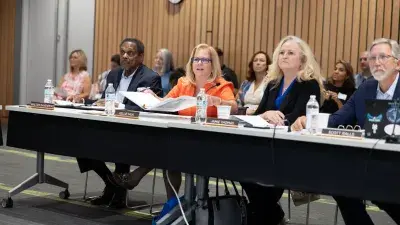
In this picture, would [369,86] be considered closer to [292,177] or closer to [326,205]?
[292,177]

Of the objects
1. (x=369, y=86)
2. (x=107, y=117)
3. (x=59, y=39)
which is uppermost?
(x=59, y=39)

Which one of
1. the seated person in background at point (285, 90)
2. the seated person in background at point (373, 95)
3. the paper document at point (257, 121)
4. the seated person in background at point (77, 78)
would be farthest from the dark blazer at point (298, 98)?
the seated person in background at point (77, 78)

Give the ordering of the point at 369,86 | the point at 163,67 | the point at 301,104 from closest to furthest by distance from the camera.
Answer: the point at 369,86, the point at 301,104, the point at 163,67

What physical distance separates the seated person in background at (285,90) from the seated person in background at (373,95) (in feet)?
0.97

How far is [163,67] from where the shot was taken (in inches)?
307

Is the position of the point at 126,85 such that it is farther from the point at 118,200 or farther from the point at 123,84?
the point at 118,200

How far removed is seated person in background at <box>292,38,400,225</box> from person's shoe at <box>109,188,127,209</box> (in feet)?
6.50

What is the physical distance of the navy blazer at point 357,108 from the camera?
→ 3.24 m

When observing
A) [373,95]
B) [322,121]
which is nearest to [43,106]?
[322,121]

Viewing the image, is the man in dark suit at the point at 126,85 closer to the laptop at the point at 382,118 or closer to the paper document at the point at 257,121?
the paper document at the point at 257,121

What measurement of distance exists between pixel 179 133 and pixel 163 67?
181 inches

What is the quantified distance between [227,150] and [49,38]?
872cm

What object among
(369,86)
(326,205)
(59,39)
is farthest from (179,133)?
(59,39)

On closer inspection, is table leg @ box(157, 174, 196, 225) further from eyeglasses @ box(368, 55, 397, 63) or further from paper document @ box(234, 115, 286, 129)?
eyeglasses @ box(368, 55, 397, 63)
